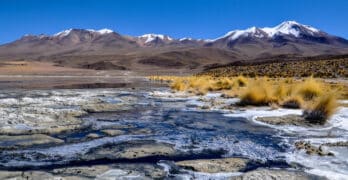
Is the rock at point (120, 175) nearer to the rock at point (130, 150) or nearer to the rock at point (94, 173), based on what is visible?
the rock at point (94, 173)

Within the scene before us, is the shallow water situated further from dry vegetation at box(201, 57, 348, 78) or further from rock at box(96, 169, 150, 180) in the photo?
dry vegetation at box(201, 57, 348, 78)

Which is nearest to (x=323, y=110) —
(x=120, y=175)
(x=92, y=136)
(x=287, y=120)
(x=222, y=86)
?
(x=287, y=120)

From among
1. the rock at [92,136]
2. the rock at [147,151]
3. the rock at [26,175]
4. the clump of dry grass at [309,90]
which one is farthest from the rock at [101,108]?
the rock at [26,175]

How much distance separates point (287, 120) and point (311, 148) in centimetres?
364

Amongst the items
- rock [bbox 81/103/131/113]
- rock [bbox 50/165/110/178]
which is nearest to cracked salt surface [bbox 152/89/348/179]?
rock [bbox 50/165/110/178]

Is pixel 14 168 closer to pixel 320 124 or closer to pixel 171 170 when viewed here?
pixel 171 170

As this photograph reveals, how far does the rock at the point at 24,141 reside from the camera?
28.2ft

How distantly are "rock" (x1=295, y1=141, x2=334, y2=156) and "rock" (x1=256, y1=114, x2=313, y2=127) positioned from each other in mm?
2589

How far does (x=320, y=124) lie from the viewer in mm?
11125

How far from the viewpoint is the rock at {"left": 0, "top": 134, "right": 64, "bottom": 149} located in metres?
8.59

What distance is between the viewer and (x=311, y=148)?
801 cm

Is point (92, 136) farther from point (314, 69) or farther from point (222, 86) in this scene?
point (314, 69)

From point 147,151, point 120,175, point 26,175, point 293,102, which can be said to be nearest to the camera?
point 26,175

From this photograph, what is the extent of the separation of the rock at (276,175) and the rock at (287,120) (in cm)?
478
